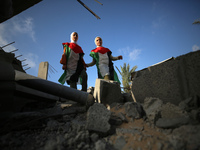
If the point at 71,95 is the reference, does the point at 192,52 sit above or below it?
above

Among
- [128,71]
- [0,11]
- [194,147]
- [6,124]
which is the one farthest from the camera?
[128,71]

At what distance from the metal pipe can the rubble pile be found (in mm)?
584

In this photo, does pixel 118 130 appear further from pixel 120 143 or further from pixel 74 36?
pixel 74 36

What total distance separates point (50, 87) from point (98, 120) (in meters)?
1.30

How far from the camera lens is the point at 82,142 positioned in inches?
48.1

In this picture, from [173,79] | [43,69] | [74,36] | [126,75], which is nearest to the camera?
[173,79]

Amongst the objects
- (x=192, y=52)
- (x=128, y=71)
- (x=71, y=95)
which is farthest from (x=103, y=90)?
(x=128, y=71)

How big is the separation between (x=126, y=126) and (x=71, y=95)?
1271mm

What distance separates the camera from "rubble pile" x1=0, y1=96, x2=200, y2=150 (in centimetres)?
110

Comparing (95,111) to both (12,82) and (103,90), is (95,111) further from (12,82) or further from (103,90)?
(12,82)

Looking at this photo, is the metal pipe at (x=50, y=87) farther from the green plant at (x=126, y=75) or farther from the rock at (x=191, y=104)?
the green plant at (x=126, y=75)

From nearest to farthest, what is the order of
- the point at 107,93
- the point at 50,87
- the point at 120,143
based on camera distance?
the point at 120,143
the point at 50,87
the point at 107,93

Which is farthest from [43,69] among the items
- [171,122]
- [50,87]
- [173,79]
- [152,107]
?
[171,122]

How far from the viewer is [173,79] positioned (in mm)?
1685
